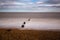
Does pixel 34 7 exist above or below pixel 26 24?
above

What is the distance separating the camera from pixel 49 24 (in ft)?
3.09

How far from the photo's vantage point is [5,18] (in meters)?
1.04

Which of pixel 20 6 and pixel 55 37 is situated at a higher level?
pixel 20 6

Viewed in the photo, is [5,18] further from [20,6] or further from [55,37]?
[55,37]

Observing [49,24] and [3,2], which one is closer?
[49,24]

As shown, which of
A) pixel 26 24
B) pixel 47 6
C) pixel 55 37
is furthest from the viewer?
pixel 47 6

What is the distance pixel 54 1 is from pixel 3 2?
0.54 m

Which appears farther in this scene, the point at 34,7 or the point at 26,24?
the point at 34,7

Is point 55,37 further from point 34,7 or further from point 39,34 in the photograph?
point 34,7

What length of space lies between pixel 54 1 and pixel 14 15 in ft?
1.45

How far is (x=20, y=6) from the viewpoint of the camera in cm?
106

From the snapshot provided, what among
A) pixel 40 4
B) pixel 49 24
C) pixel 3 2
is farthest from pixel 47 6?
pixel 3 2

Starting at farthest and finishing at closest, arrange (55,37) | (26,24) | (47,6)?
(47,6) < (26,24) < (55,37)

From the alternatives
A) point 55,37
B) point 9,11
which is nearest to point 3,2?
point 9,11
